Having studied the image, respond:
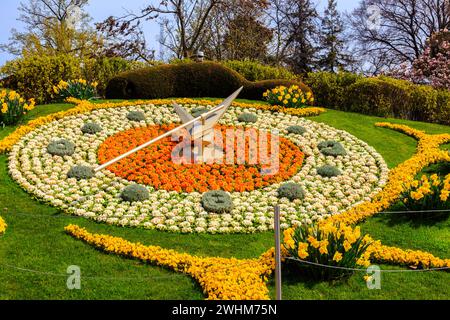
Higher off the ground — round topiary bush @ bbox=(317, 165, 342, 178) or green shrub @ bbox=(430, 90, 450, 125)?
green shrub @ bbox=(430, 90, 450, 125)

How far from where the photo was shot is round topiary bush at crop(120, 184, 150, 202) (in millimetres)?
9188

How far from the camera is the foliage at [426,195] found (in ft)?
27.3

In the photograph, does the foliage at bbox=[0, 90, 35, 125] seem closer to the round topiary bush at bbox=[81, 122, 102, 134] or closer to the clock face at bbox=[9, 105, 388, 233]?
the clock face at bbox=[9, 105, 388, 233]

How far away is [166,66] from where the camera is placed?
17.2m

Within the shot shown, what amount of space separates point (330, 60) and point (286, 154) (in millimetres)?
25312

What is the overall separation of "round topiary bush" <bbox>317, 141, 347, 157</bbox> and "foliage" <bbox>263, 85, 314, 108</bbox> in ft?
11.3

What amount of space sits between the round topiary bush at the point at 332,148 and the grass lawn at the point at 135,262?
3235mm

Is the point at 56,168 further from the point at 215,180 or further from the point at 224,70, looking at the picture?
the point at 224,70

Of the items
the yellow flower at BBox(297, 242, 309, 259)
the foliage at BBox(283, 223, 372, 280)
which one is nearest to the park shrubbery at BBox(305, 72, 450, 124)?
the foliage at BBox(283, 223, 372, 280)

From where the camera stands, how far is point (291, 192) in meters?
9.60

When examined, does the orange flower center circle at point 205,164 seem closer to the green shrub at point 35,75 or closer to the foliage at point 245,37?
the green shrub at point 35,75

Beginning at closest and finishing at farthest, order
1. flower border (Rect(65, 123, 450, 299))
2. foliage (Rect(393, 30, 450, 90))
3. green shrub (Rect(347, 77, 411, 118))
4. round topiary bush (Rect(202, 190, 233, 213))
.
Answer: flower border (Rect(65, 123, 450, 299)) < round topiary bush (Rect(202, 190, 233, 213)) < green shrub (Rect(347, 77, 411, 118)) < foliage (Rect(393, 30, 450, 90))

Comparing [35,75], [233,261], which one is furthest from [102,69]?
[233,261]

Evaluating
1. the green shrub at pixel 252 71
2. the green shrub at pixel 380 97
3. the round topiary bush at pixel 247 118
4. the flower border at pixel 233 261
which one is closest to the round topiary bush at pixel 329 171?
the flower border at pixel 233 261
